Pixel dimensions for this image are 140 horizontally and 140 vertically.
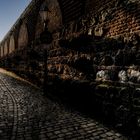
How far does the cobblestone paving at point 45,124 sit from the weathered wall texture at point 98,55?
1.59 feet

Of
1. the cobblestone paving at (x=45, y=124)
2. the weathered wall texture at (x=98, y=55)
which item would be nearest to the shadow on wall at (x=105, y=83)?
the weathered wall texture at (x=98, y=55)

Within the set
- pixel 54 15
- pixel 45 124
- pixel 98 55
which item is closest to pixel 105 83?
pixel 98 55

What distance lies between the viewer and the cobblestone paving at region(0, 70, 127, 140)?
4859mm

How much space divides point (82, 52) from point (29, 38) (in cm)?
751

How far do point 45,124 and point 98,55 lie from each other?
6.95ft

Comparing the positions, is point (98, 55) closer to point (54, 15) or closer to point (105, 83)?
point (105, 83)

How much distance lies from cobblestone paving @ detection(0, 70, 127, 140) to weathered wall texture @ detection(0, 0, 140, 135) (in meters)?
0.48

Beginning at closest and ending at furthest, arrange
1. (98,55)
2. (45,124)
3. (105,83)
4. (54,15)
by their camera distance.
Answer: (45,124)
(105,83)
(98,55)
(54,15)

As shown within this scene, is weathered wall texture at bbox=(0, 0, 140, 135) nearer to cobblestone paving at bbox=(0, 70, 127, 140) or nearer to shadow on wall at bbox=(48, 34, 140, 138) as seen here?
shadow on wall at bbox=(48, 34, 140, 138)

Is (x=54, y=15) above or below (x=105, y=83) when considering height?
above

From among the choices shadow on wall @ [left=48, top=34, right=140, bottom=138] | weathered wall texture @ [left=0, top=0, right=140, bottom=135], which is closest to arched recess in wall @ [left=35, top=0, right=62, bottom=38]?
weathered wall texture @ [left=0, top=0, right=140, bottom=135]

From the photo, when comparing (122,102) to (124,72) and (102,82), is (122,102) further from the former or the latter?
(102,82)

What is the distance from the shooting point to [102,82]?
617 centimetres

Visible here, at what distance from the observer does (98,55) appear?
653 cm
